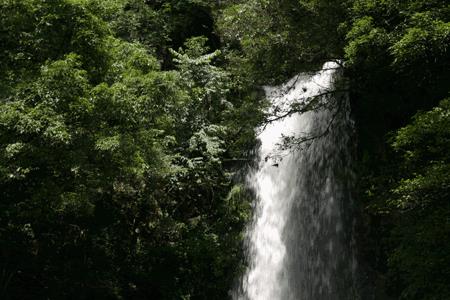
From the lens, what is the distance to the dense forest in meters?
7.21

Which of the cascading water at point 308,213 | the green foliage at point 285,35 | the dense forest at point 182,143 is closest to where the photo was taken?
the dense forest at point 182,143

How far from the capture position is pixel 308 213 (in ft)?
38.3

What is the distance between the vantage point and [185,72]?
12.4 m

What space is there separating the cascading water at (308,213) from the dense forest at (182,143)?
0.43 m

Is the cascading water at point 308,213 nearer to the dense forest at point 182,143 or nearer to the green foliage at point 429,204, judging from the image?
the dense forest at point 182,143

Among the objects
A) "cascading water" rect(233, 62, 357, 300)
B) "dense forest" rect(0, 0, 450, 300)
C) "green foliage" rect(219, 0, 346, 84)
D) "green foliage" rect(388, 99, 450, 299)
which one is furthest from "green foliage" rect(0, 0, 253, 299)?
"green foliage" rect(388, 99, 450, 299)

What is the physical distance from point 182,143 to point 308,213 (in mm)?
3743

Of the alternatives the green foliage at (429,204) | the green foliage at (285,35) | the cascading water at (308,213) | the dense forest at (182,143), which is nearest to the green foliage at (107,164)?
the dense forest at (182,143)

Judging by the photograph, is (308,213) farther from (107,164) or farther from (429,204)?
(107,164)

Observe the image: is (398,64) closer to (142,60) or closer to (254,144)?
(142,60)

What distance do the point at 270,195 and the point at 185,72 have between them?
13.4 feet

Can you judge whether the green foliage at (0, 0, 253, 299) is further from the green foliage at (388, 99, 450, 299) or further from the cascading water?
the green foliage at (388, 99, 450, 299)

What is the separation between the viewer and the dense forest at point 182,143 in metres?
7.21

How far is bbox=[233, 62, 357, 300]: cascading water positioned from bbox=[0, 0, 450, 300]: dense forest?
0.43m
